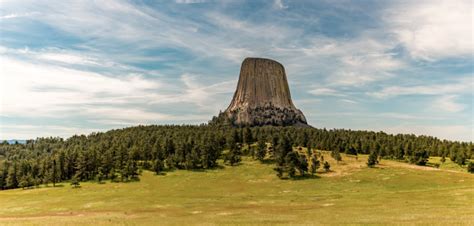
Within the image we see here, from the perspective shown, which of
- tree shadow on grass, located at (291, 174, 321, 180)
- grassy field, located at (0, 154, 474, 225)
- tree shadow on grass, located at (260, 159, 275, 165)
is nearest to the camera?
grassy field, located at (0, 154, 474, 225)

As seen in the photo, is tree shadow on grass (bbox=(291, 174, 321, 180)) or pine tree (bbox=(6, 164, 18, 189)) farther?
pine tree (bbox=(6, 164, 18, 189))

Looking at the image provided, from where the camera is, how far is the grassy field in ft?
156

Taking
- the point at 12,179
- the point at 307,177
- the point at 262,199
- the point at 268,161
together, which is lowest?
the point at 12,179

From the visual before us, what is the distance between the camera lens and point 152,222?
1891 inches

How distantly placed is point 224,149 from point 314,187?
7928cm

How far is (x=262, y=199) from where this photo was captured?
76688mm

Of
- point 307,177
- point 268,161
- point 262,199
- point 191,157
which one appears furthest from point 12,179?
point 307,177

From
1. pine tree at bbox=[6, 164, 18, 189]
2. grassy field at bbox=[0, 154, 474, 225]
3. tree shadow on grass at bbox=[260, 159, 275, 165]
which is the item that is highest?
tree shadow on grass at bbox=[260, 159, 275, 165]

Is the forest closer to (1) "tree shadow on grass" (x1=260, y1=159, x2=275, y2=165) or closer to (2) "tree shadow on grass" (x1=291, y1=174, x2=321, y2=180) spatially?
A: (1) "tree shadow on grass" (x1=260, y1=159, x2=275, y2=165)

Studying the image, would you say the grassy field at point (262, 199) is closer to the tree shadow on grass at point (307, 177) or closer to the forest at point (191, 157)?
the tree shadow on grass at point (307, 177)

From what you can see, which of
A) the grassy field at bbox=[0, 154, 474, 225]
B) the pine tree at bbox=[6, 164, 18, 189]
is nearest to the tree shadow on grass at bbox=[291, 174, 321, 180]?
the grassy field at bbox=[0, 154, 474, 225]

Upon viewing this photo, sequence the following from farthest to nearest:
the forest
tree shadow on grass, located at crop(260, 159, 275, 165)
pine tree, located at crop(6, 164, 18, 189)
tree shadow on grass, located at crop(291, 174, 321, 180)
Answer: tree shadow on grass, located at crop(260, 159, 275, 165) < pine tree, located at crop(6, 164, 18, 189) < the forest < tree shadow on grass, located at crop(291, 174, 321, 180)

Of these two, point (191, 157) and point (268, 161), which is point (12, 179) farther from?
point (268, 161)

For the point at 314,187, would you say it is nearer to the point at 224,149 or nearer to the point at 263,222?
the point at 263,222
